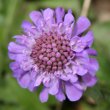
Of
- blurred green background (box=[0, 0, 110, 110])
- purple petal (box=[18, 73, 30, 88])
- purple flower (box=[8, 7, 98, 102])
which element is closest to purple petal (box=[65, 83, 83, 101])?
purple flower (box=[8, 7, 98, 102])

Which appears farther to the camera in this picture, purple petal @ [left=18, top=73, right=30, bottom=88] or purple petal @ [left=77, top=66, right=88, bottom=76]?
purple petal @ [left=18, top=73, right=30, bottom=88]

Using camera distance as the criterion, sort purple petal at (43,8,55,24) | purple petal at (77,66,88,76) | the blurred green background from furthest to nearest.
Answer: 1. the blurred green background
2. purple petal at (43,8,55,24)
3. purple petal at (77,66,88,76)

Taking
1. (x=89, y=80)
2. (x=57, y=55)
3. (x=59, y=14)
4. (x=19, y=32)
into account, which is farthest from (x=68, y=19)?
(x=19, y=32)

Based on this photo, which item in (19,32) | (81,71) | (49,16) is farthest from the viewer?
(19,32)

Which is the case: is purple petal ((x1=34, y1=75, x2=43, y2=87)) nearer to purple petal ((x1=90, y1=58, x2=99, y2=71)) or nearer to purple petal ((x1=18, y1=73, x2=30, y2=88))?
purple petal ((x1=18, y1=73, x2=30, y2=88))

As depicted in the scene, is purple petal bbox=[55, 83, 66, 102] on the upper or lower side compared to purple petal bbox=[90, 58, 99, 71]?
lower

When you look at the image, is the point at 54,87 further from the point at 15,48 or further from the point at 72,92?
the point at 15,48

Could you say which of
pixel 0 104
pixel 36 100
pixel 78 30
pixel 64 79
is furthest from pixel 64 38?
pixel 0 104

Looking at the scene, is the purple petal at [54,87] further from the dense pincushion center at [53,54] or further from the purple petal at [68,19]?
the purple petal at [68,19]

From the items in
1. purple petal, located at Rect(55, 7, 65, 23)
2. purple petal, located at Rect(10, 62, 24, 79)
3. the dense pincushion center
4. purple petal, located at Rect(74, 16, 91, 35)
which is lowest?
purple petal, located at Rect(10, 62, 24, 79)
